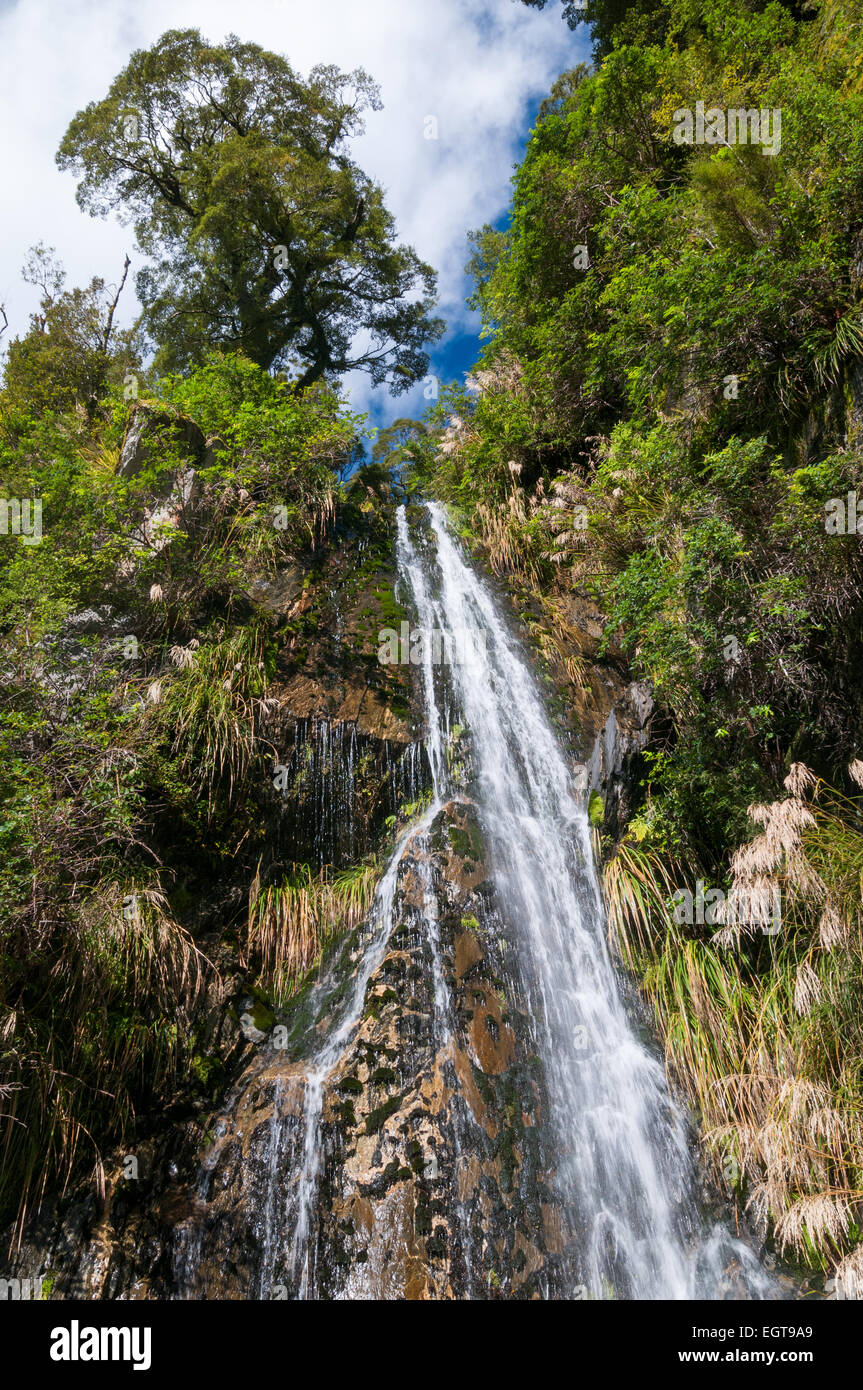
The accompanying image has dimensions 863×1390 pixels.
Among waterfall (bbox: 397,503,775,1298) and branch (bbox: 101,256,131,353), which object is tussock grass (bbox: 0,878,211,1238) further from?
branch (bbox: 101,256,131,353)

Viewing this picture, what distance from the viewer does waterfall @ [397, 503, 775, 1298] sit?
3.79m

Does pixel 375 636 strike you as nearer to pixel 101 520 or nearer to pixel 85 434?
pixel 101 520

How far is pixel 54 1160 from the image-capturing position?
166 inches

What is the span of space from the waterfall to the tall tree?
416 inches

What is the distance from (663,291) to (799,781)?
551 cm

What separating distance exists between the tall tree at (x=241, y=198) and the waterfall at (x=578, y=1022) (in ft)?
34.6

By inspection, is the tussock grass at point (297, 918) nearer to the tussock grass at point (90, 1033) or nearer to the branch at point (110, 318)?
the tussock grass at point (90, 1033)

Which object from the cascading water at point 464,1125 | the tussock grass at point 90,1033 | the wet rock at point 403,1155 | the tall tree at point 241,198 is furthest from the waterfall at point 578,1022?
the tall tree at point 241,198

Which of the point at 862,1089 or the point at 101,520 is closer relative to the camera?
the point at 862,1089

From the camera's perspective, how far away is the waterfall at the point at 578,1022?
379 centimetres

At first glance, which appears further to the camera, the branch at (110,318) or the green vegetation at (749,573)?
the branch at (110,318)

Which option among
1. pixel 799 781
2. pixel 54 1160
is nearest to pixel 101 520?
pixel 54 1160

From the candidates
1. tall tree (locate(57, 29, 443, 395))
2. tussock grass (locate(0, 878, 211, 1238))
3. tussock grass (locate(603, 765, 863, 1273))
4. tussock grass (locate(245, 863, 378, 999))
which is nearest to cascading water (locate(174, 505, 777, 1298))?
tussock grass (locate(245, 863, 378, 999))

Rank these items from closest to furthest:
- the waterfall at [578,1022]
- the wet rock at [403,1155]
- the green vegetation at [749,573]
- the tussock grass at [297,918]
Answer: the wet rock at [403,1155]
the waterfall at [578,1022]
the green vegetation at [749,573]
the tussock grass at [297,918]
